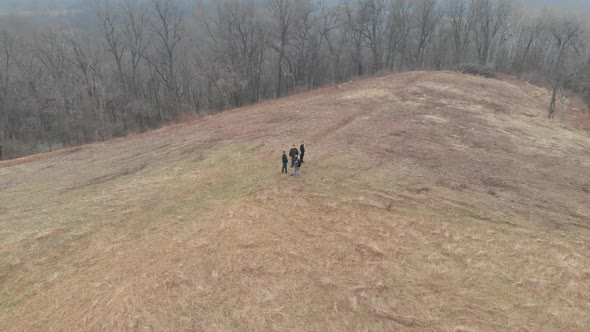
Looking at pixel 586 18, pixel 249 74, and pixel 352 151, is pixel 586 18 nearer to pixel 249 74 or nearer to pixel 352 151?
pixel 249 74

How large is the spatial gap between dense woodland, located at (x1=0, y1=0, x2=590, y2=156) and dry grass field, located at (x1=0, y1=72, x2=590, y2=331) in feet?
79.6

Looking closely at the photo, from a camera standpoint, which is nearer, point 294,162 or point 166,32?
point 294,162

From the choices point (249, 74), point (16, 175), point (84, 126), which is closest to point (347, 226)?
point (16, 175)

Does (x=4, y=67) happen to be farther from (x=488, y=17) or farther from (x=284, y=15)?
(x=488, y=17)

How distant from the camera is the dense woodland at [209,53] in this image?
44.0m

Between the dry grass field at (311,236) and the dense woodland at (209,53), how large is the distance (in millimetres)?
24259

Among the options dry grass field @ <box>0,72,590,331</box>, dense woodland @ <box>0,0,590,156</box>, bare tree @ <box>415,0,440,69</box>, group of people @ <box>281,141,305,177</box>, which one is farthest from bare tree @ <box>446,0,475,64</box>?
group of people @ <box>281,141,305,177</box>

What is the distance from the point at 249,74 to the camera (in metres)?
45.8

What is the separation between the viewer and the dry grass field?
925 cm

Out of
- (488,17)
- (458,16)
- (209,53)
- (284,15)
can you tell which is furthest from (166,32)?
(488,17)

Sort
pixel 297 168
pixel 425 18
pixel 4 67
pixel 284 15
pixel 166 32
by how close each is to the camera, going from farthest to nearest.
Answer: pixel 425 18 < pixel 4 67 < pixel 166 32 < pixel 284 15 < pixel 297 168

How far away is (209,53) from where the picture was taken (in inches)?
1897

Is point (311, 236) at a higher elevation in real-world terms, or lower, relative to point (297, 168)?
lower

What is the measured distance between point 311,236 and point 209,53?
41.1 meters
